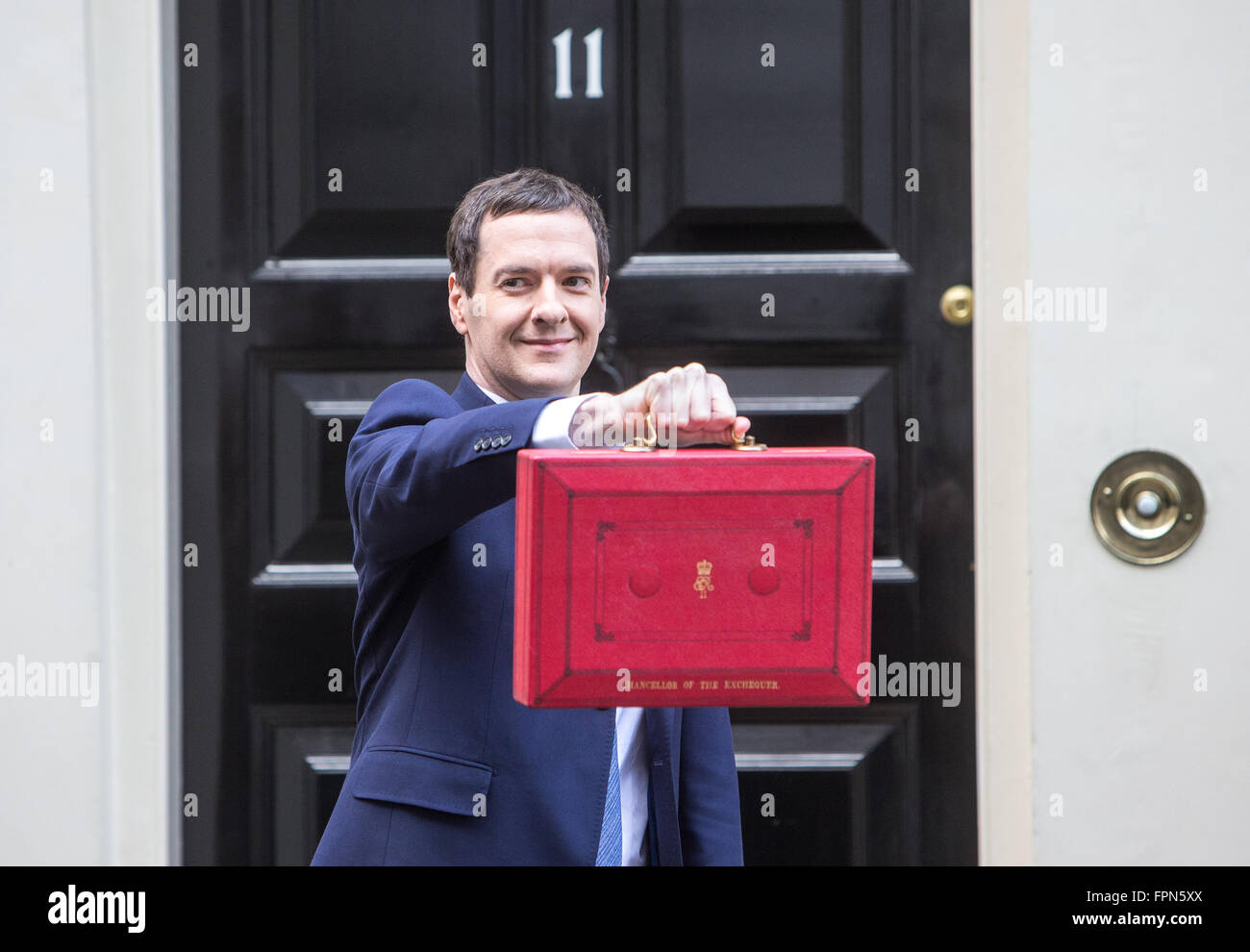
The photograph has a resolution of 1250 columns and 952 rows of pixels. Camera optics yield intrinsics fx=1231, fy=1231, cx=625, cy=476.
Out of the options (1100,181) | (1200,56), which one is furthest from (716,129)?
(1200,56)

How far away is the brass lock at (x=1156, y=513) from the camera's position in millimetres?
1933

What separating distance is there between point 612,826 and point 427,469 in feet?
1.47

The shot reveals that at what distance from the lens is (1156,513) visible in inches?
75.8

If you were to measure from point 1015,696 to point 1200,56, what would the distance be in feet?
3.42

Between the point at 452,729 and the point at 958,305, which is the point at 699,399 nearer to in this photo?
the point at 452,729

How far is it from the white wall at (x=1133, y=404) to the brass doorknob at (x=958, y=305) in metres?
0.10

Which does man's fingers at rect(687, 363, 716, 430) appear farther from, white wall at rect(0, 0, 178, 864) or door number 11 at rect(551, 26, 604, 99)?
white wall at rect(0, 0, 178, 864)

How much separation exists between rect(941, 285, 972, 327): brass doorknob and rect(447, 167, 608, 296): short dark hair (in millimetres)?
905

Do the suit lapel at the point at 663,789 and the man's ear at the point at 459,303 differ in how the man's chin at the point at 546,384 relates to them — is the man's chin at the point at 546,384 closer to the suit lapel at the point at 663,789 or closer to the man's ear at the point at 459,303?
the man's ear at the point at 459,303

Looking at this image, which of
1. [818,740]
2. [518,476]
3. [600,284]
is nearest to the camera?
[518,476]

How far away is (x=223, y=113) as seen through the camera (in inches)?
81.0

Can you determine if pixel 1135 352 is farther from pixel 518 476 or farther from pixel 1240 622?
pixel 518 476

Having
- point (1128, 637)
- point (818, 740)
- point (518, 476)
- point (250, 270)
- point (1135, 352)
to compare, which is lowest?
point (818, 740)

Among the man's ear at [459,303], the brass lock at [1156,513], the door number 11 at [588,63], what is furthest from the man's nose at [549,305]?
the brass lock at [1156,513]
